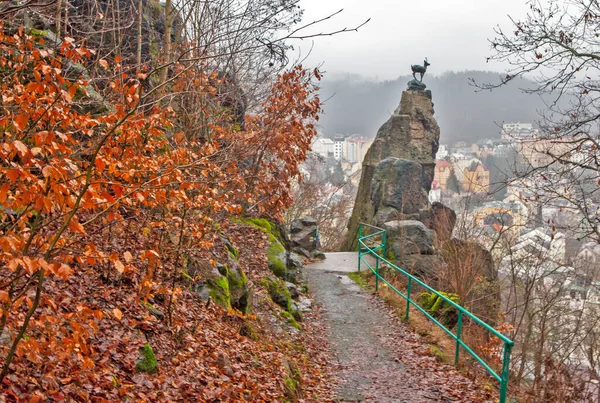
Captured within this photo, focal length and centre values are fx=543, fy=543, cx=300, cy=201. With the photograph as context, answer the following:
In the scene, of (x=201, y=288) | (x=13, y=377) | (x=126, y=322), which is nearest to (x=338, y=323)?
(x=201, y=288)

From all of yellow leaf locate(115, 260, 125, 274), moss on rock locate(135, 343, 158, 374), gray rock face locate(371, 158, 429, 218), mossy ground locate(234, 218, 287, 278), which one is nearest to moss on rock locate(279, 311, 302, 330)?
mossy ground locate(234, 218, 287, 278)

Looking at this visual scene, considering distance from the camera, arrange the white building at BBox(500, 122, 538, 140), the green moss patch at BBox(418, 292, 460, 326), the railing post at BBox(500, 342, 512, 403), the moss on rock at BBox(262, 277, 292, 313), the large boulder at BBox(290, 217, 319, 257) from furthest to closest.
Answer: the large boulder at BBox(290, 217, 319, 257), the moss on rock at BBox(262, 277, 292, 313), the green moss patch at BBox(418, 292, 460, 326), the white building at BBox(500, 122, 538, 140), the railing post at BBox(500, 342, 512, 403)

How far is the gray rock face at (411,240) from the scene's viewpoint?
1666 centimetres

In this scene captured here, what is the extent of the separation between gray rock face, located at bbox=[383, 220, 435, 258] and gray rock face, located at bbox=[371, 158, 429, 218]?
4797 millimetres

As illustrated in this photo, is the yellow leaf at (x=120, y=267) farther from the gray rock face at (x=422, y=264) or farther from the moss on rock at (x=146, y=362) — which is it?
the gray rock face at (x=422, y=264)

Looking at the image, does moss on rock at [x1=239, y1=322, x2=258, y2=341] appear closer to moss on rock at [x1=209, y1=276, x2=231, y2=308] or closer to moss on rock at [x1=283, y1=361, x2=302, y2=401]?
moss on rock at [x1=209, y1=276, x2=231, y2=308]

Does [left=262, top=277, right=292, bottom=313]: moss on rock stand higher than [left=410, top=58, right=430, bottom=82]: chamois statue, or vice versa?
[left=410, top=58, right=430, bottom=82]: chamois statue

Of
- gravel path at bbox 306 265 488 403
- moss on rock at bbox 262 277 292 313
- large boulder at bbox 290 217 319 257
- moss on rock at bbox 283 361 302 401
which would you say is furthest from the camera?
large boulder at bbox 290 217 319 257

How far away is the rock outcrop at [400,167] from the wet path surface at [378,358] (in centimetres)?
840

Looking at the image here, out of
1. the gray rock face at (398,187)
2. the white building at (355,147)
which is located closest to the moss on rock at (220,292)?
the gray rock face at (398,187)

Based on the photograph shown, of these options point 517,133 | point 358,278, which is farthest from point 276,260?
point 517,133

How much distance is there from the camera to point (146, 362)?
527cm

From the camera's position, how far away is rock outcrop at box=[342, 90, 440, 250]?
2250 centimetres

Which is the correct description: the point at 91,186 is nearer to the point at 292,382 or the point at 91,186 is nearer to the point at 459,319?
the point at 292,382
